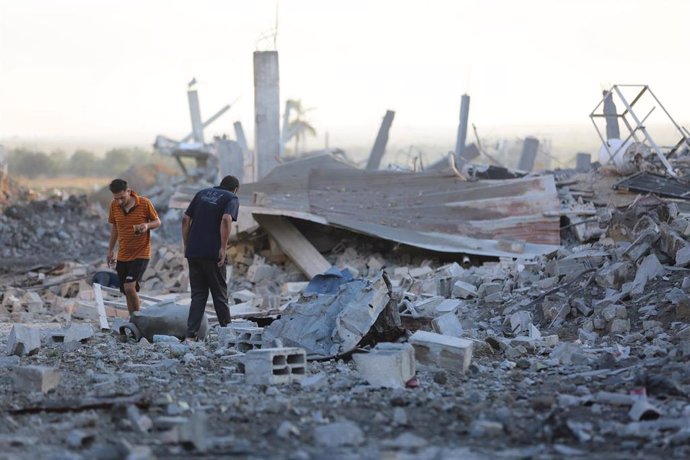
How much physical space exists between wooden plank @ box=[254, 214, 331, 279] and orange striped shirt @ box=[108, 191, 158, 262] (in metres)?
5.42

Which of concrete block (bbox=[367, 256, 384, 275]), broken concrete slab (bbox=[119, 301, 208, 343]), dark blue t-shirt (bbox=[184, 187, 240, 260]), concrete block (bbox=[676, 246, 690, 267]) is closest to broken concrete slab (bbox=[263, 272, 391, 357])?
dark blue t-shirt (bbox=[184, 187, 240, 260])

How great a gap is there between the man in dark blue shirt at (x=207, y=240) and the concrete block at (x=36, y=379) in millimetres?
2728

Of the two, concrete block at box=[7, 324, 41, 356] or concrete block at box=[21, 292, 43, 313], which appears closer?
concrete block at box=[7, 324, 41, 356]

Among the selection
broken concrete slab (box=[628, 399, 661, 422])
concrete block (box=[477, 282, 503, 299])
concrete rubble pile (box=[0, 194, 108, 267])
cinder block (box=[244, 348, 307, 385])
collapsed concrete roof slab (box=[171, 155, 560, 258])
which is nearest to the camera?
broken concrete slab (box=[628, 399, 661, 422])

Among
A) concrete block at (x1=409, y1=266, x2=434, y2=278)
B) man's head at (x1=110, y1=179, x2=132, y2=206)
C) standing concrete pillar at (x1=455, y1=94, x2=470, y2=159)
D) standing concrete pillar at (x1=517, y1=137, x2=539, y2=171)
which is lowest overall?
concrete block at (x1=409, y1=266, x2=434, y2=278)

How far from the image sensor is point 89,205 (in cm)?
2950

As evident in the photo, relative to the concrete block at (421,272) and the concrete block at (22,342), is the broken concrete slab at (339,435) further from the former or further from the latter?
the concrete block at (421,272)

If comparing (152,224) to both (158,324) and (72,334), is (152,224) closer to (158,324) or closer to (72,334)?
(158,324)

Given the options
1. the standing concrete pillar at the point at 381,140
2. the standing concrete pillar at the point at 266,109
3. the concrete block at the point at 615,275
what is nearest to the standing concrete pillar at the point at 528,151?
the standing concrete pillar at the point at 381,140

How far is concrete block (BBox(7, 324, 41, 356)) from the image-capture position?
9.08 metres

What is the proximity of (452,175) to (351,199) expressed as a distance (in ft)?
5.07

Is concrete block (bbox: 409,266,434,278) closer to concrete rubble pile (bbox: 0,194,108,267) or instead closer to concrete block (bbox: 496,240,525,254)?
concrete block (bbox: 496,240,525,254)

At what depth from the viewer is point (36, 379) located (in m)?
7.14

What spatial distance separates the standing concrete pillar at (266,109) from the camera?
66.8 ft
